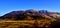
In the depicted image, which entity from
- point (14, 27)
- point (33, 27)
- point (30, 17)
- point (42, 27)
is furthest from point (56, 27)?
point (30, 17)

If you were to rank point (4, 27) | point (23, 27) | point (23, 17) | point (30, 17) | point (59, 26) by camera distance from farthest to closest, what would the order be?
point (23, 17), point (30, 17), point (4, 27), point (23, 27), point (59, 26)

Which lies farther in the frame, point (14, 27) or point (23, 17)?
point (23, 17)

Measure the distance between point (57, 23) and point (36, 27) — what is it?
11.8 feet

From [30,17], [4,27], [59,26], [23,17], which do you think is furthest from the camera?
[23,17]

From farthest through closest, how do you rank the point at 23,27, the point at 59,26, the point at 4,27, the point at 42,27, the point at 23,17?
the point at 23,17 < the point at 4,27 < the point at 23,27 < the point at 42,27 < the point at 59,26

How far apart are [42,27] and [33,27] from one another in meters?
1.42

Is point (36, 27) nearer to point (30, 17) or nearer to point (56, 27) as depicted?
point (56, 27)

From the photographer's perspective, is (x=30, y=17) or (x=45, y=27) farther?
(x=30, y=17)

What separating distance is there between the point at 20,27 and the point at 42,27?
377 cm

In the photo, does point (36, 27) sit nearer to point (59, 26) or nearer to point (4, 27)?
point (59, 26)

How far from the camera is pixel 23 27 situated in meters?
23.6

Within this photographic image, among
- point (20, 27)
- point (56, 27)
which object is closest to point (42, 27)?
point (56, 27)

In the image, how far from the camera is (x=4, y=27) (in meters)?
25.2

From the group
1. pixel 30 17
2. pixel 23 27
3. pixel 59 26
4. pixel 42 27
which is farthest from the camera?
pixel 30 17
